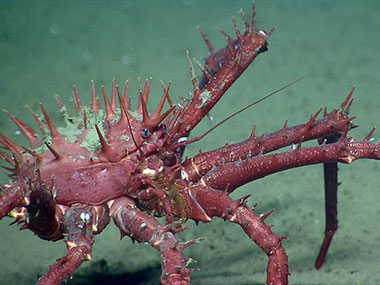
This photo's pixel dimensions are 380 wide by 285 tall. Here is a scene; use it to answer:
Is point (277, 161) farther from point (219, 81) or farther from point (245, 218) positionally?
point (219, 81)

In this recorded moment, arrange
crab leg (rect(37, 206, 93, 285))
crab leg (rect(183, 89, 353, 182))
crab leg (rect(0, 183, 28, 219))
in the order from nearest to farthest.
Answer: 1. crab leg (rect(0, 183, 28, 219))
2. crab leg (rect(37, 206, 93, 285))
3. crab leg (rect(183, 89, 353, 182))

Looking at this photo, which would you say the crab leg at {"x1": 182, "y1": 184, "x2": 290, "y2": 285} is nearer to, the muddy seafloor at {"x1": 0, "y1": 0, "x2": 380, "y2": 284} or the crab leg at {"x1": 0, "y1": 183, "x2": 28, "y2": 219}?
the crab leg at {"x1": 0, "y1": 183, "x2": 28, "y2": 219}

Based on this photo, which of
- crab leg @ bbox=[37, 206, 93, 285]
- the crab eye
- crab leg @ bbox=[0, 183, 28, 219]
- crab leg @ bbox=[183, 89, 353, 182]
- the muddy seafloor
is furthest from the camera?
the muddy seafloor

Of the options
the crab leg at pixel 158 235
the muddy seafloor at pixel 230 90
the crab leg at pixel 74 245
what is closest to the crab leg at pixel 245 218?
the crab leg at pixel 158 235

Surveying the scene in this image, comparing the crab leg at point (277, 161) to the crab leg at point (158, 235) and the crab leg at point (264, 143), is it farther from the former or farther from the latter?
the crab leg at point (158, 235)

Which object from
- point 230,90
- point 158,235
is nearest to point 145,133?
point 158,235

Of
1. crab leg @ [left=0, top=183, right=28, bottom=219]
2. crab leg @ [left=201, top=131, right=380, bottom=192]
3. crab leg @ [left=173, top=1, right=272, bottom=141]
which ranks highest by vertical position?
crab leg @ [left=173, top=1, right=272, bottom=141]

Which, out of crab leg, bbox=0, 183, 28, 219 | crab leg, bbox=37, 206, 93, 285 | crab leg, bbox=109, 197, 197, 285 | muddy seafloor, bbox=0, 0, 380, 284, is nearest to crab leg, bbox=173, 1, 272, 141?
crab leg, bbox=109, 197, 197, 285
